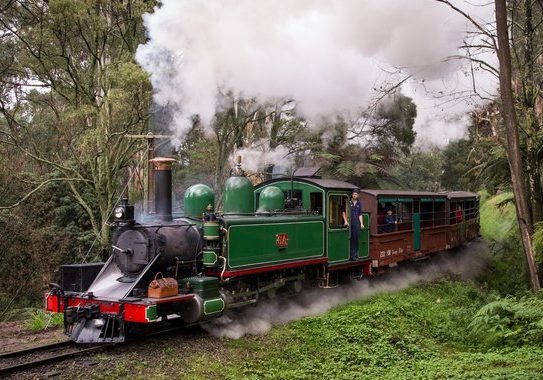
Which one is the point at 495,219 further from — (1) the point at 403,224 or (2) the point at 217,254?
(2) the point at 217,254

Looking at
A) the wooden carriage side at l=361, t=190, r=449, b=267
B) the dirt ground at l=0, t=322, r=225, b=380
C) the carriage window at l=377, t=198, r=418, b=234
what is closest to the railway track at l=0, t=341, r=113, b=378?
the dirt ground at l=0, t=322, r=225, b=380

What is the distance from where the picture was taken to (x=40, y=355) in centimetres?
694

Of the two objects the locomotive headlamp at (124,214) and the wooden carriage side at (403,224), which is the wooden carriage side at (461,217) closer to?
the wooden carriage side at (403,224)

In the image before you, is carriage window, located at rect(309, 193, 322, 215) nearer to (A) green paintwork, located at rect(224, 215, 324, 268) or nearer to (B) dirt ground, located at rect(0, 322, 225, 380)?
(A) green paintwork, located at rect(224, 215, 324, 268)

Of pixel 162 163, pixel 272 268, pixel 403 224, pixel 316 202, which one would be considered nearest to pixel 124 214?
pixel 162 163

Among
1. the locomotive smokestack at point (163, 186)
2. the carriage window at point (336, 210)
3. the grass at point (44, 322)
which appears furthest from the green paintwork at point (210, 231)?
the carriage window at point (336, 210)

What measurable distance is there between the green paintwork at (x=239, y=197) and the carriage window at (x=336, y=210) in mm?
2075

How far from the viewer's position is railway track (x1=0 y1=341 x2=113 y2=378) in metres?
6.27

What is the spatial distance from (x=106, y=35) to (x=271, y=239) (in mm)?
8218

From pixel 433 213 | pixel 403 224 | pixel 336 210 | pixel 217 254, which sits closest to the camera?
pixel 217 254

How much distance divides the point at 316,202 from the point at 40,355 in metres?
6.10

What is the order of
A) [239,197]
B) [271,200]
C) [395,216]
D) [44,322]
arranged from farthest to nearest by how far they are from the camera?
[395,216], [271,200], [239,197], [44,322]

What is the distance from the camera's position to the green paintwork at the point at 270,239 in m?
8.70

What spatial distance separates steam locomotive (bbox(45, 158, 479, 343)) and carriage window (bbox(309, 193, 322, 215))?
2 centimetres
